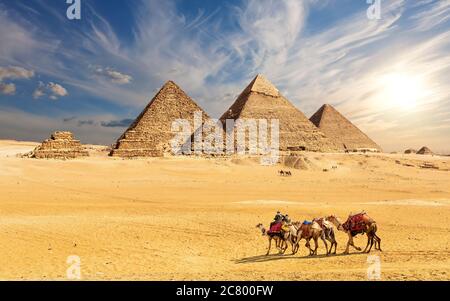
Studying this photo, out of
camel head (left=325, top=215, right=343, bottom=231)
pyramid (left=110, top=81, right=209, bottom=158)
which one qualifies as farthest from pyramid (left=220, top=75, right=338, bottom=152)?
camel head (left=325, top=215, right=343, bottom=231)

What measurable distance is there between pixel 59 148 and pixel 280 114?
134 feet

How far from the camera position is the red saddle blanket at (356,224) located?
26.3ft

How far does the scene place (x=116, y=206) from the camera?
14.7 meters

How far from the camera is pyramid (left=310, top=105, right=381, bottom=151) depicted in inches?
3108

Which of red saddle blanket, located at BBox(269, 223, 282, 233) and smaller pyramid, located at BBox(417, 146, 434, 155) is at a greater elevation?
smaller pyramid, located at BBox(417, 146, 434, 155)

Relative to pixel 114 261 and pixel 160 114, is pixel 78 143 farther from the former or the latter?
pixel 114 261

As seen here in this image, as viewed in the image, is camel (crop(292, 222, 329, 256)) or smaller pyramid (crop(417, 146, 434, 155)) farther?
smaller pyramid (crop(417, 146, 434, 155))

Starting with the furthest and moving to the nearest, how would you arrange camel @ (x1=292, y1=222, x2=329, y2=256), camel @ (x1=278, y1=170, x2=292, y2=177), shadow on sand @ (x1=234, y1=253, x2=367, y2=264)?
camel @ (x1=278, y1=170, x2=292, y2=177) → camel @ (x1=292, y1=222, x2=329, y2=256) → shadow on sand @ (x1=234, y1=253, x2=367, y2=264)

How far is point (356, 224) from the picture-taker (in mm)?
8062

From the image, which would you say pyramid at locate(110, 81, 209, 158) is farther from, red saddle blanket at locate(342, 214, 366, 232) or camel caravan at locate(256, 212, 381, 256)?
red saddle blanket at locate(342, 214, 366, 232)

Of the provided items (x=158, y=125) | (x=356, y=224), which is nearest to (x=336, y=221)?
(x=356, y=224)

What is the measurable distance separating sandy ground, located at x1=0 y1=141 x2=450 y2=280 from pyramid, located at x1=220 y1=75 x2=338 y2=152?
4138cm

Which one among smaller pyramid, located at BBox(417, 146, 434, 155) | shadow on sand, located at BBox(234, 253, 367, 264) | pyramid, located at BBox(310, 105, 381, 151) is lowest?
shadow on sand, located at BBox(234, 253, 367, 264)

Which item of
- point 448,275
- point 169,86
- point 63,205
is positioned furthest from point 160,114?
point 448,275
